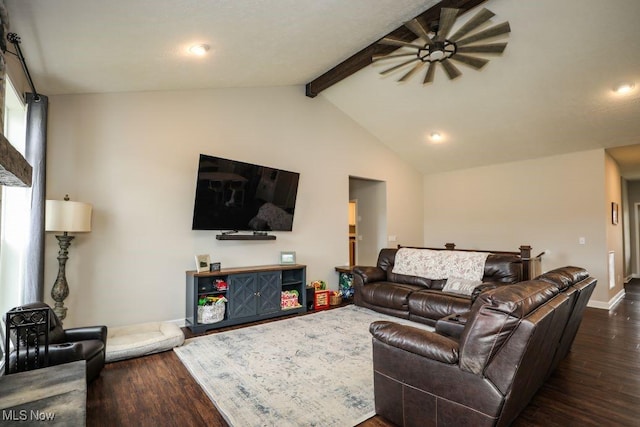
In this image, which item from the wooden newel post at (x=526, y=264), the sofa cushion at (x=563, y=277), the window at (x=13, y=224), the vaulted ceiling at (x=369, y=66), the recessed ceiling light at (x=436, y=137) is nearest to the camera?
the sofa cushion at (x=563, y=277)

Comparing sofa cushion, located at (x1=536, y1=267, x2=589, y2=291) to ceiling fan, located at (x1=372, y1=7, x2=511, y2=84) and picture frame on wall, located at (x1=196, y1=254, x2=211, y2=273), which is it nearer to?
ceiling fan, located at (x1=372, y1=7, x2=511, y2=84)

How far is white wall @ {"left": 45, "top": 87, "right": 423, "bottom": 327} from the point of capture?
3.65 metres

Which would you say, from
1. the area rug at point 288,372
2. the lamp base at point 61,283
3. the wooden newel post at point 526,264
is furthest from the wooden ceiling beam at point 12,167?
the wooden newel post at point 526,264

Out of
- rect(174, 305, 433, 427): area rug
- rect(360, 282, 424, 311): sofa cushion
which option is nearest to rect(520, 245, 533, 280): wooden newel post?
rect(360, 282, 424, 311): sofa cushion

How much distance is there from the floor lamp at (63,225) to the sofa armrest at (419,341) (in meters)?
3.03

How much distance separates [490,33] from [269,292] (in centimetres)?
390

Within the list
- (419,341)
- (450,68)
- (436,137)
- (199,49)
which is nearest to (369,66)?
(450,68)

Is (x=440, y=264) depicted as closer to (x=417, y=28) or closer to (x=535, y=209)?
(x=535, y=209)

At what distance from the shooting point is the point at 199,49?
3.25 metres

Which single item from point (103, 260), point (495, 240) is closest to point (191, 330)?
point (103, 260)

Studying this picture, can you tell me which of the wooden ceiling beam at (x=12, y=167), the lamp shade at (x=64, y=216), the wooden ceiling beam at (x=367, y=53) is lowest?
the lamp shade at (x=64, y=216)

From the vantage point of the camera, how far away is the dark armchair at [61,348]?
224 cm

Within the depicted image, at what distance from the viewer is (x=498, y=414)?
167 centimetres

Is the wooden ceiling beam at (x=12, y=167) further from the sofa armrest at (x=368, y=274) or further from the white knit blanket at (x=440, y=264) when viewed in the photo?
the white knit blanket at (x=440, y=264)
